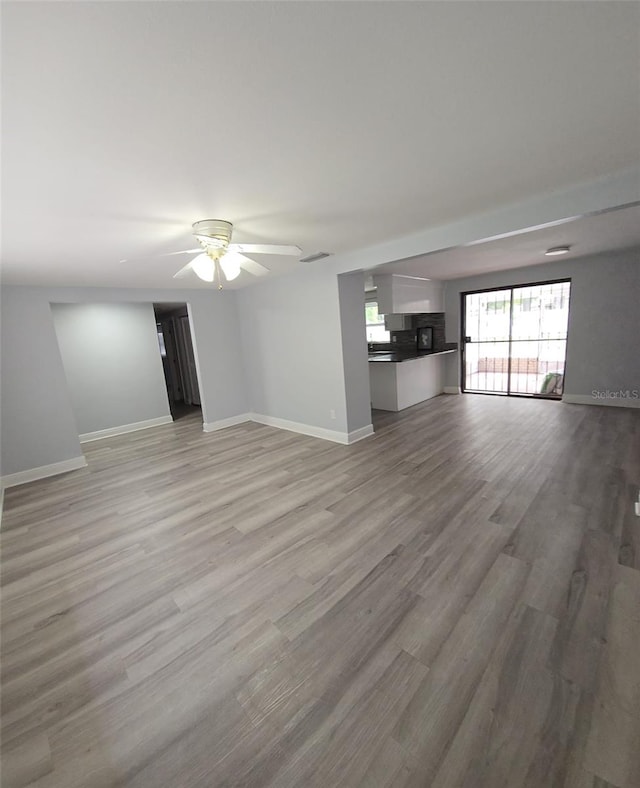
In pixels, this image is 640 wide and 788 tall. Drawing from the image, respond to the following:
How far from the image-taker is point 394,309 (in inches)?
207

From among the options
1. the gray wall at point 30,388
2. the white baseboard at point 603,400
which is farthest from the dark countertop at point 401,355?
the gray wall at point 30,388

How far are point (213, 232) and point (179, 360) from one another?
6184mm

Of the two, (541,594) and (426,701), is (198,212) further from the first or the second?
(541,594)

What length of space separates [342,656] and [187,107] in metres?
2.39

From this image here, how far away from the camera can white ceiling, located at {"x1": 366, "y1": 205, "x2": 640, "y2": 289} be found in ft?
9.98

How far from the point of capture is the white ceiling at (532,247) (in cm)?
304

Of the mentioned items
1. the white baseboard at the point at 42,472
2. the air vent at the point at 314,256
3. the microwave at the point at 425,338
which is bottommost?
the white baseboard at the point at 42,472

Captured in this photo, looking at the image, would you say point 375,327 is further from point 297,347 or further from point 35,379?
point 35,379

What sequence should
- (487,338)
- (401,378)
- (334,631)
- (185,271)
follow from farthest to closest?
1. (487,338)
2. (401,378)
3. (185,271)
4. (334,631)

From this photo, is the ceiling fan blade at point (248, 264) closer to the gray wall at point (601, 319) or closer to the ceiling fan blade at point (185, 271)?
the ceiling fan blade at point (185, 271)

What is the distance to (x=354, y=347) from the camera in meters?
4.22

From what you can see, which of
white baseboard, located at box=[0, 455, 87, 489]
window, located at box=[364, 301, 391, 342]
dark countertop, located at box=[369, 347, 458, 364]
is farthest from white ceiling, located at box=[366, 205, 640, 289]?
white baseboard, located at box=[0, 455, 87, 489]

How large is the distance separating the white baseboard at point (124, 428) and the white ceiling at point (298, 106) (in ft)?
13.4

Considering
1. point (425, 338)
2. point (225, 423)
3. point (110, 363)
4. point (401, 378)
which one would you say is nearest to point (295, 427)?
point (225, 423)
